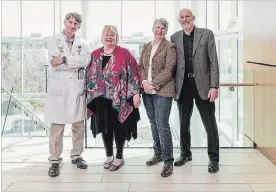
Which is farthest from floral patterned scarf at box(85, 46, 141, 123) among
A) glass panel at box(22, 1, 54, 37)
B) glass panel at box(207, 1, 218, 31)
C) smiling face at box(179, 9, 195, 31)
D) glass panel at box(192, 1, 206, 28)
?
glass panel at box(22, 1, 54, 37)

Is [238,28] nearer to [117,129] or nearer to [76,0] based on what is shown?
[76,0]

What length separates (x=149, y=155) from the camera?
4555 millimetres

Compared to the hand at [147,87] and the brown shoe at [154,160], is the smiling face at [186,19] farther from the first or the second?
the brown shoe at [154,160]

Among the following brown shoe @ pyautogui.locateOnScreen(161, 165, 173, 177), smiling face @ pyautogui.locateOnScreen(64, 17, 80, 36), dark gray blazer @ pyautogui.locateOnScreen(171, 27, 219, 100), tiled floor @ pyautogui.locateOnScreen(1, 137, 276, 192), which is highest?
smiling face @ pyautogui.locateOnScreen(64, 17, 80, 36)

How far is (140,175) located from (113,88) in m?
0.80

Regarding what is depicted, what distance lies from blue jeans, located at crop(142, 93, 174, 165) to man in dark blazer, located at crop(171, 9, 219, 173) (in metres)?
0.20

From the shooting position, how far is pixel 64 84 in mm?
3744

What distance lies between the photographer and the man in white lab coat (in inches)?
146

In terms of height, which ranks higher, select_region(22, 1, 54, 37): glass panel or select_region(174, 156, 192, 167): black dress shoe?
select_region(22, 1, 54, 37): glass panel

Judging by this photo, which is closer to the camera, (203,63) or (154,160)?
(203,63)

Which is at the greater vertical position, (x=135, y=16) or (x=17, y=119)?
(x=135, y=16)

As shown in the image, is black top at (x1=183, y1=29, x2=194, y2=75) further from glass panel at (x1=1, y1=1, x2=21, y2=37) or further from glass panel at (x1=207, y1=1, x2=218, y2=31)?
glass panel at (x1=1, y1=1, x2=21, y2=37)

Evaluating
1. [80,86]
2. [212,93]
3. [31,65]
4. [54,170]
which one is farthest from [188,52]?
[31,65]

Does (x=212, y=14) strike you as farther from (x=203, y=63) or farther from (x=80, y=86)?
(x=80, y=86)
